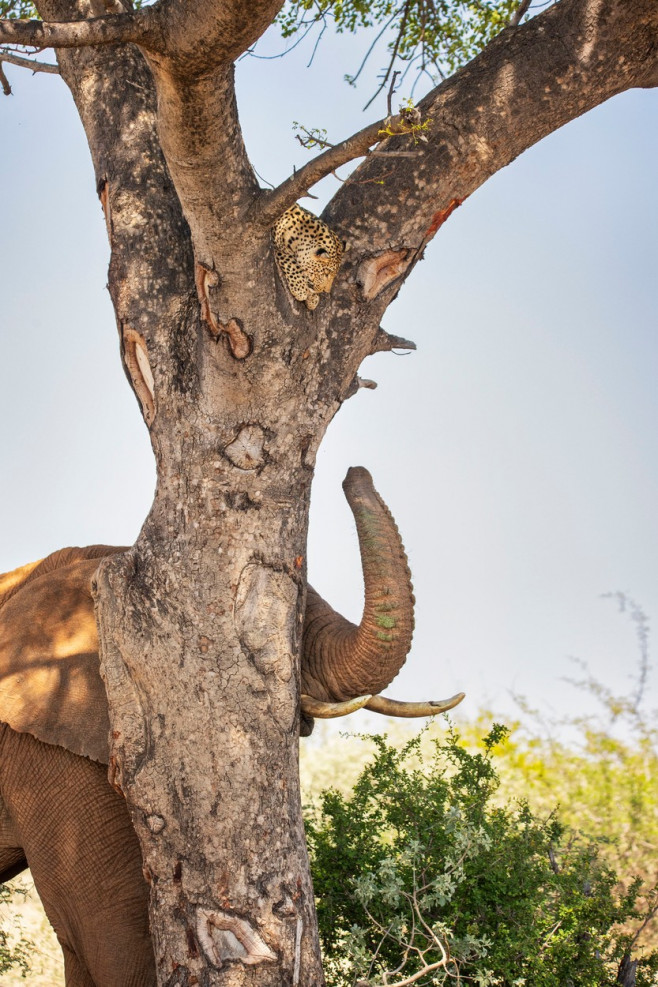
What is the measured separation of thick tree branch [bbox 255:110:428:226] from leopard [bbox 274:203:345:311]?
0.37m

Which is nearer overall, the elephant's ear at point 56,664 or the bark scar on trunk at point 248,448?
the bark scar on trunk at point 248,448

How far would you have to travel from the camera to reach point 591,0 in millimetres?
5070

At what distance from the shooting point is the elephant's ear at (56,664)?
4750 mm

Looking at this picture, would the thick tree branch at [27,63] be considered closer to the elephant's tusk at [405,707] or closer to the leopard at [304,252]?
the leopard at [304,252]

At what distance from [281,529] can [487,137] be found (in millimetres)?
2135

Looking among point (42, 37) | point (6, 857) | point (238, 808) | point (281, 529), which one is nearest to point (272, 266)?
point (281, 529)

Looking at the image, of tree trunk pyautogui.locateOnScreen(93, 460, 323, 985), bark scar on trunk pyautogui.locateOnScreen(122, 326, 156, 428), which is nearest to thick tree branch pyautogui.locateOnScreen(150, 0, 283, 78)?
bark scar on trunk pyautogui.locateOnScreen(122, 326, 156, 428)

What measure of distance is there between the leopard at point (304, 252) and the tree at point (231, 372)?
0.10m

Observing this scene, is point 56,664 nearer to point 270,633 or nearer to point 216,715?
point 216,715

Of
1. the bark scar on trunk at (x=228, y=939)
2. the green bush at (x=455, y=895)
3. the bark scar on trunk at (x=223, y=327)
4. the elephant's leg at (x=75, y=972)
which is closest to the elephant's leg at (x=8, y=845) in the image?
the elephant's leg at (x=75, y=972)

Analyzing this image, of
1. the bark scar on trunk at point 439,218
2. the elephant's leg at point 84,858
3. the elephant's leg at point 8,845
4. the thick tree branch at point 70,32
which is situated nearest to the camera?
the thick tree branch at point 70,32

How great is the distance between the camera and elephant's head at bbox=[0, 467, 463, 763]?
4.45 m

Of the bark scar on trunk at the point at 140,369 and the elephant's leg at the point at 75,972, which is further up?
the bark scar on trunk at the point at 140,369

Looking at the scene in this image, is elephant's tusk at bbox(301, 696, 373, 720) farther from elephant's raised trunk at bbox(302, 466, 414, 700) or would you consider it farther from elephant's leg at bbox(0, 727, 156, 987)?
elephant's leg at bbox(0, 727, 156, 987)
